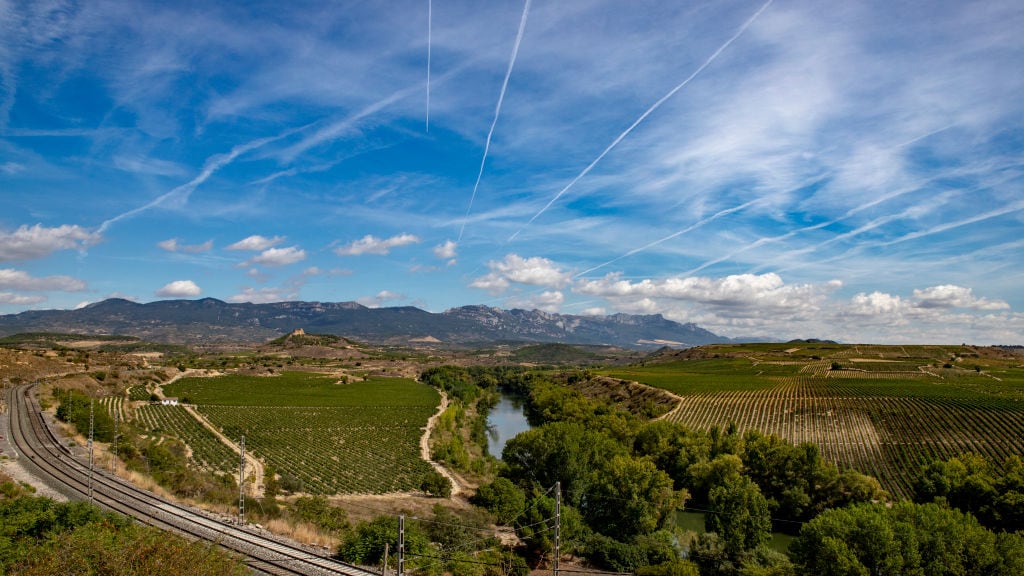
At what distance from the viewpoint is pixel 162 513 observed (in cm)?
3184

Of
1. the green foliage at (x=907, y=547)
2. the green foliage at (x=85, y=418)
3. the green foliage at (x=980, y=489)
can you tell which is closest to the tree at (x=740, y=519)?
the green foliage at (x=907, y=547)

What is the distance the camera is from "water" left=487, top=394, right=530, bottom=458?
88.6 m

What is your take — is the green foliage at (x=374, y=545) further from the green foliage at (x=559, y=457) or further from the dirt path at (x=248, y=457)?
the green foliage at (x=559, y=457)

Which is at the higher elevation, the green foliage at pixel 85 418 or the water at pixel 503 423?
the green foliage at pixel 85 418

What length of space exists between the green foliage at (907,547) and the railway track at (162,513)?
23.8 m

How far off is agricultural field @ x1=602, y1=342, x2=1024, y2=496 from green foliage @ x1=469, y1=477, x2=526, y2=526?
37239 millimetres

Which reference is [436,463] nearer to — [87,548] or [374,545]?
[374,545]

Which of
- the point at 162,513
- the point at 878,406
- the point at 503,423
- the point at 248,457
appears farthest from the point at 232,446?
the point at 878,406

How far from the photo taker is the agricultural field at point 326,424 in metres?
55.9

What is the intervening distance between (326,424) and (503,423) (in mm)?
36123

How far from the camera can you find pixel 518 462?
57.0m

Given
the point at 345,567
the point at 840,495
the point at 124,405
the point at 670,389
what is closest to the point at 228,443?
the point at 124,405

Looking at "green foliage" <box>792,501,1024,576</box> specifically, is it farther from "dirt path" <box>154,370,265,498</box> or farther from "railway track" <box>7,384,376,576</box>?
"dirt path" <box>154,370,265,498</box>

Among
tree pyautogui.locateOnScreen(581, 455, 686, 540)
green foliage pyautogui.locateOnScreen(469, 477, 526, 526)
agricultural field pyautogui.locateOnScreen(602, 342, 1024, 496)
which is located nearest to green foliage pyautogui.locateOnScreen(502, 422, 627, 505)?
tree pyautogui.locateOnScreen(581, 455, 686, 540)
